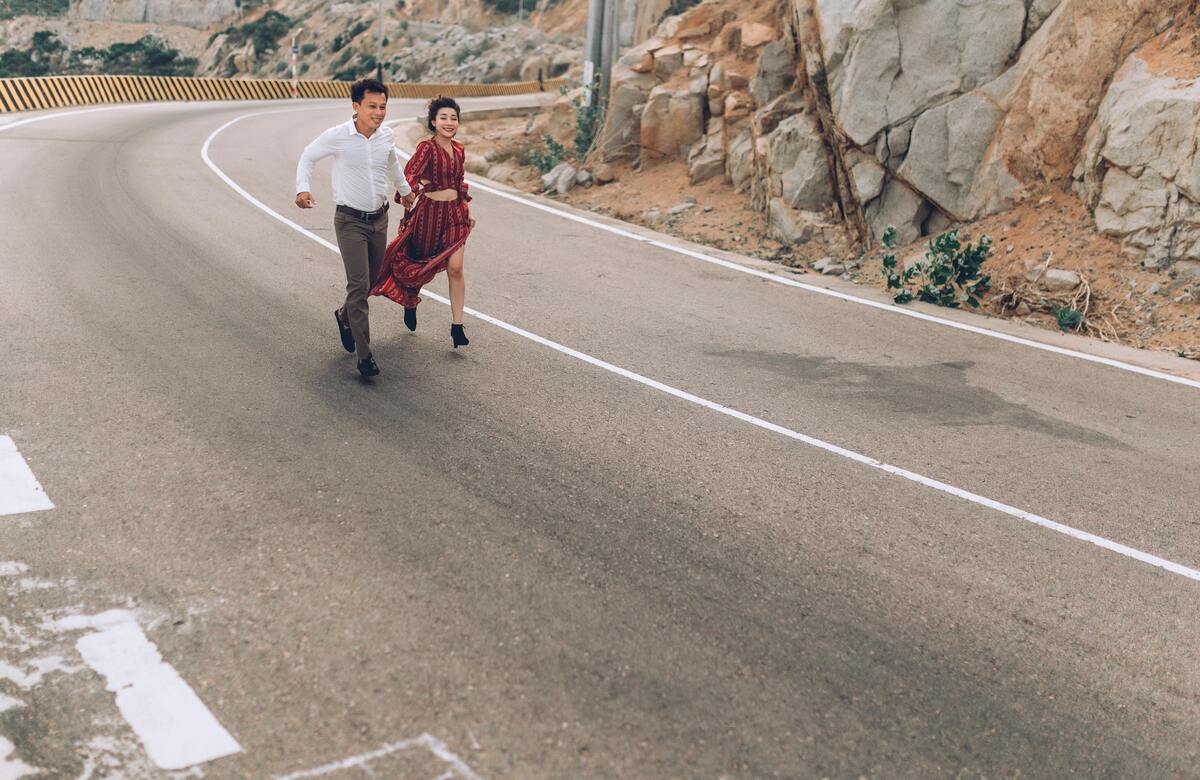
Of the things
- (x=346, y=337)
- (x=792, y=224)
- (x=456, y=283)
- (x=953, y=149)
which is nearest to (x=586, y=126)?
(x=792, y=224)

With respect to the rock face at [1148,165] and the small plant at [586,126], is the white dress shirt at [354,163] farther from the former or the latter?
the small plant at [586,126]

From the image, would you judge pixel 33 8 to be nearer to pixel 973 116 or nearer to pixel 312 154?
pixel 973 116

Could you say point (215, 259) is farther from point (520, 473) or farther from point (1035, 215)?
point (1035, 215)

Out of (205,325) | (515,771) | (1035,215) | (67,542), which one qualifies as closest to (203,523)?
(67,542)

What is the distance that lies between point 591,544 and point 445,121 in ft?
14.2

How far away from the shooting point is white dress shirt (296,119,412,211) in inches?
313

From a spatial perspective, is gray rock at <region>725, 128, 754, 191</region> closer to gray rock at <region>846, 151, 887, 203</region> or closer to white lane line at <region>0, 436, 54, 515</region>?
gray rock at <region>846, 151, 887, 203</region>

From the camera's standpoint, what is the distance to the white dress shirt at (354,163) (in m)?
7.95

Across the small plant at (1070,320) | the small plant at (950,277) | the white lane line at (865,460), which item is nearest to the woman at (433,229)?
the white lane line at (865,460)

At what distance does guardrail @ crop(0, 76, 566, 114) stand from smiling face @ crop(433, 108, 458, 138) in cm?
2429

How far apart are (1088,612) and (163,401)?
18.9ft

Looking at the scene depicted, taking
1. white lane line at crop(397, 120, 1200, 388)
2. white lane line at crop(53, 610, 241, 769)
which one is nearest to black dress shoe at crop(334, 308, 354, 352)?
white lane line at crop(53, 610, 241, 769)

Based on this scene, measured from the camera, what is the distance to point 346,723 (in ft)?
12.5

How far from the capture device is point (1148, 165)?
11062 millimetres
